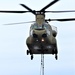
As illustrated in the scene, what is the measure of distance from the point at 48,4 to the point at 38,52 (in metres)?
8.02

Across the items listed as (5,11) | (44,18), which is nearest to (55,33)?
(44,18)

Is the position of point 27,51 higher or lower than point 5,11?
lower

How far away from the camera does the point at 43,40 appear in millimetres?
65188

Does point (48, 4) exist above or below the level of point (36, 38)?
above

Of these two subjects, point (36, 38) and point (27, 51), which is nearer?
point (36, 38)

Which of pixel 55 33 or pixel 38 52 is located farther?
pixel 55 33

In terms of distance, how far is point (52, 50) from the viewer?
67125 millimetres

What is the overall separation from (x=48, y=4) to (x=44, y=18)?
10.5ft

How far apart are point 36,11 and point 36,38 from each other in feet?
18.3

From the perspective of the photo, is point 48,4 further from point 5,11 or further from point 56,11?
point 5,11

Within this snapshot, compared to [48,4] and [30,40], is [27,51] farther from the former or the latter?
[48,4]

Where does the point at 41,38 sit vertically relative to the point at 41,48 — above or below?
above

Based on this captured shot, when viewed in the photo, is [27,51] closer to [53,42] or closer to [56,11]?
[53,42]

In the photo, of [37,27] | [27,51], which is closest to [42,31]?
[37,27]
